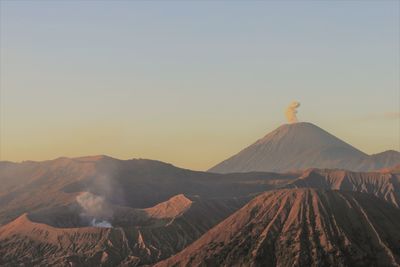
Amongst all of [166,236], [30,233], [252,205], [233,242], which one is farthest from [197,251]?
[30,233]

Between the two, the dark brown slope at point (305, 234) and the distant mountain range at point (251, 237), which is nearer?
the dark brown slope at point (305, 234)

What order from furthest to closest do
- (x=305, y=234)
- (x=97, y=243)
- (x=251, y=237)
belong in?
1. (x=97, y=243)
2. (x=251, y=237)
3. (x=305, y=234)

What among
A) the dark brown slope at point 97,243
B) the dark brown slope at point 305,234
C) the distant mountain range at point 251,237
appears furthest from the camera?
the dark brown slope at point 97,243

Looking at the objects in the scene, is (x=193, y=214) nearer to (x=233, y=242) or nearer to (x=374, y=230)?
(x=233, y=242)

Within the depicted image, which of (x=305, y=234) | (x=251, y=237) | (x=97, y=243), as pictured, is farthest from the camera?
(x=97, y=243)

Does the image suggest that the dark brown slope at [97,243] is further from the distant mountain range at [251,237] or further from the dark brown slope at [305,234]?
the dark brown slope at [305,234]

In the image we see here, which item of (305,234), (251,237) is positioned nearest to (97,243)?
(251,237)

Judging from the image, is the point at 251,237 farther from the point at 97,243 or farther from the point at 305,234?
the point at 97,243

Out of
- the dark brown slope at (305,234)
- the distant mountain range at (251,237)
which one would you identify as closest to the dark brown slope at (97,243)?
the distant mountain range at (251,237)

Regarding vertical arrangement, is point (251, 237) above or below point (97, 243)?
above

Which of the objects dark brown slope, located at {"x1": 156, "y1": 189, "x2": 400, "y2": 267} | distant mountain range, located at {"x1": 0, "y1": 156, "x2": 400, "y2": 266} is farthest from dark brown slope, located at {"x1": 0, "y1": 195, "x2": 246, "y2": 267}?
dark brown slope, located at {"x1": 156, "y1": 189, "x2": 400, "y2": 267}
